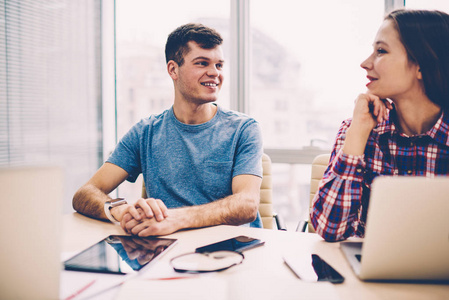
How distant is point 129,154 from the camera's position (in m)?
1.63

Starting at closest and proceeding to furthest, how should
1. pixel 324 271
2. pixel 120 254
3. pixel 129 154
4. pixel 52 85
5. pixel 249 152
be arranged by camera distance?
pixel 324 271
pixel 120 254
pixel 249 152
pixel 129 154
pixel 52 85

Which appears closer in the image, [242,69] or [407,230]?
[407,230]

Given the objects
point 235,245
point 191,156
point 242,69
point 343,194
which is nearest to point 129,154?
point 191,156

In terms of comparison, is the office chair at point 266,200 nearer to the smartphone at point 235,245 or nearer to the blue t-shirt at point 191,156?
the blue t-shirt at point 191,156

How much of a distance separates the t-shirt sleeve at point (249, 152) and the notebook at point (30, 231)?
0.92 meters

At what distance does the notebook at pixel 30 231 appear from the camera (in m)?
0.59

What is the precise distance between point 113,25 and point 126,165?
1.84 m

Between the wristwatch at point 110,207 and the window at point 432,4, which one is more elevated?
the window at point 432,4

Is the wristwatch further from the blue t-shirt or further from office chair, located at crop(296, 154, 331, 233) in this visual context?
office chair, located at crop(296, 154, 331, 233)

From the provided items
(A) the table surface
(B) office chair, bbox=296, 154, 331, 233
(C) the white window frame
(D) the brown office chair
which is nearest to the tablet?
(A) the table surface

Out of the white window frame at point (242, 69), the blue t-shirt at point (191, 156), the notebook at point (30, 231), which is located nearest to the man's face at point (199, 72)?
the blue t-shirt at point (191, 156)

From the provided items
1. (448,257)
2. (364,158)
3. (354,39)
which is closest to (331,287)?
(448,257)

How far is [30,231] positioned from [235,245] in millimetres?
518

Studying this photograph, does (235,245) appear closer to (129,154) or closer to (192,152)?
(192,152)
